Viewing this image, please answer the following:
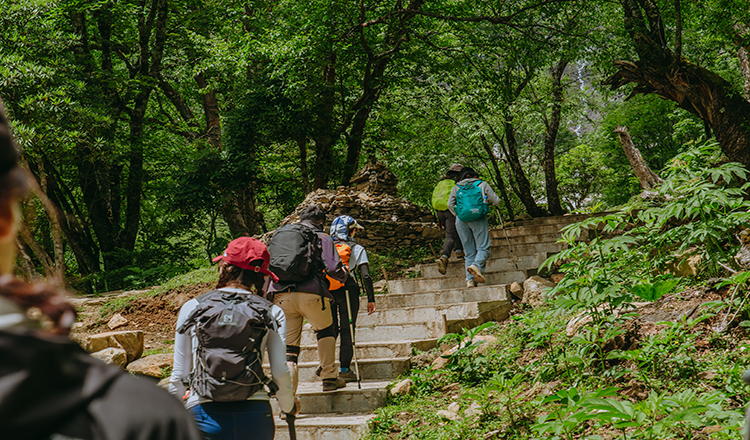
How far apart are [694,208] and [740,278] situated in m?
0.75

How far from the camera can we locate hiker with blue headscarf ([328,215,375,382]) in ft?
17.8

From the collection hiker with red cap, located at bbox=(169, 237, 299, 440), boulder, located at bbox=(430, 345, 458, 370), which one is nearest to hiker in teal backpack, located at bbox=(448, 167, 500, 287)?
boulder, located at bbox=(430, 345, 458, 370)

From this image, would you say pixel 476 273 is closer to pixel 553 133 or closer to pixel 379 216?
pixel 379 216

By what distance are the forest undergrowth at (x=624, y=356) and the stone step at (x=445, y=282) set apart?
114 inches

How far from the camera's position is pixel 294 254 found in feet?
14.7

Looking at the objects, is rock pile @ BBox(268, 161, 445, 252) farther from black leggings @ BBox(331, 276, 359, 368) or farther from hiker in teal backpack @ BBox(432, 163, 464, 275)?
black leggings @ BBox(331, 276, 359, 368)

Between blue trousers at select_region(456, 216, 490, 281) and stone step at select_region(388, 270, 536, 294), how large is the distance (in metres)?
0.59

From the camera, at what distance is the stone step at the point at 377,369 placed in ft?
18.6

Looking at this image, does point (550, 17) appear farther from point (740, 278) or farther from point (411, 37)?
point (740, 278)

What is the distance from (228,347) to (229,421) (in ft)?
1.10

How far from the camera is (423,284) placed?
28.7 feet

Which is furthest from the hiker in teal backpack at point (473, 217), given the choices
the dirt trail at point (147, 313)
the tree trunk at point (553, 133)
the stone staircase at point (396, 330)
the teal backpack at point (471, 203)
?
the tree trunk at point (553, 133)

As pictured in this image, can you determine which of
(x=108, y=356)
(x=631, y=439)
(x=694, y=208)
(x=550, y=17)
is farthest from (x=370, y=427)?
(x=550, y=17)

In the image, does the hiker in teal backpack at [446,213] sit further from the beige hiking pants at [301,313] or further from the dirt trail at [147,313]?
the dirt trail at [147,313]
